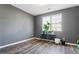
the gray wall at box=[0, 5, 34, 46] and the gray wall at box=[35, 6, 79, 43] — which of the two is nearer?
the gray wall at box=[0, 5, 34, 46]

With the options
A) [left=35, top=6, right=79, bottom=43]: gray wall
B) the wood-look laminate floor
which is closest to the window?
[left=35, top=6, right=79, bottom=43]: gray wall

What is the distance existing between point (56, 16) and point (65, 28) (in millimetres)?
1096

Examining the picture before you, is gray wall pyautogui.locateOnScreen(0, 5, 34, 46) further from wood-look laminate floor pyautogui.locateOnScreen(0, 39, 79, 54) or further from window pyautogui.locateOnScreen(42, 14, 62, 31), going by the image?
window pyautogui.locateOnScreen(42, 14, 62, 31)

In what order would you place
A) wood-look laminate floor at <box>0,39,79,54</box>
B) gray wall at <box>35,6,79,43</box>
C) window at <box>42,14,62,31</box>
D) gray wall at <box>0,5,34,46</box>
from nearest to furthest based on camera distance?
wood-look laminate floor at <box>0,39,79,54</box> → gray wall at <box>0,5,34,46</box> → gray wall at <box>35,6,79,43</box> → window at <box>42,14,62,31</box>

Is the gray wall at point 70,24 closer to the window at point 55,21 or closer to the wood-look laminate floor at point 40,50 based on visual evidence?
the window at point 55,21

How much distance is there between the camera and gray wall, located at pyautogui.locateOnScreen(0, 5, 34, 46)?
3.82m

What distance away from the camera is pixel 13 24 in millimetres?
4398

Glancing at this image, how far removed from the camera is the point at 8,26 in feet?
13.4

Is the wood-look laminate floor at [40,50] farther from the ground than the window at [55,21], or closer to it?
closer to it

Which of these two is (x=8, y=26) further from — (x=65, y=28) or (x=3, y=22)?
(x=65, y=28)

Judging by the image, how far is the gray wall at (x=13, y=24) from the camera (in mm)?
3822

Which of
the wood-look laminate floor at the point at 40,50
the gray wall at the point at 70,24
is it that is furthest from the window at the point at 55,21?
the wood-look laminate floor at the point at 40,50

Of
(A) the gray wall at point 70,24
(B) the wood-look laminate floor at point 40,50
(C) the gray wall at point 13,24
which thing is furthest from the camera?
(A) the gray wall at point 70,24
